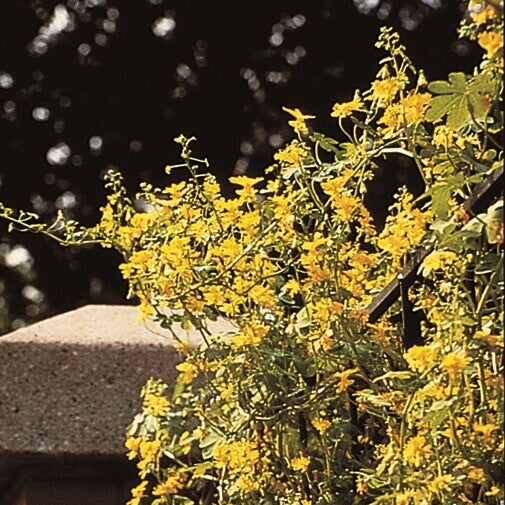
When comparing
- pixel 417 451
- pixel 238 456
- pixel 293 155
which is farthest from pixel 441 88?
pixel 238 456

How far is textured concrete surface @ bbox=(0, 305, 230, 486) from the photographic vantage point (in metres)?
2.62

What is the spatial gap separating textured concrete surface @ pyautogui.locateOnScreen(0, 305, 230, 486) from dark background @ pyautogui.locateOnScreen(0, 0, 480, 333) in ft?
15.4

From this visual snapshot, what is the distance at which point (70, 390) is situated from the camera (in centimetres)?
263

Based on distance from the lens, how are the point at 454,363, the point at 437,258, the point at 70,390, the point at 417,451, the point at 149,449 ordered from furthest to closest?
the point at 70,390 < the point at 149,449 < the point at 417,451 < the point at 437,258 < the point at 454,363

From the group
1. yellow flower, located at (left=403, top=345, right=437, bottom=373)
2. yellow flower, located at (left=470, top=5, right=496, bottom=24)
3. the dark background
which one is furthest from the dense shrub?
the dark background

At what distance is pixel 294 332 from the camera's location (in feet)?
7.16

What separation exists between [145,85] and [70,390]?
17.1 ft

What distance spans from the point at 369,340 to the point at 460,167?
13.5 inches

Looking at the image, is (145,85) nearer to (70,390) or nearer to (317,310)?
(70,390)

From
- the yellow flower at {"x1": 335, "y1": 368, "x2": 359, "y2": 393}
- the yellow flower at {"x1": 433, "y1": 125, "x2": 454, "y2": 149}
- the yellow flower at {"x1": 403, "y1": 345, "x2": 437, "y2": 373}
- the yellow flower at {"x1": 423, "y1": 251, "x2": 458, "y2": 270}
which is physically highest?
the yellow flower at {"x1": 433, "y1": 125, "x2": 454, "y2": 149}

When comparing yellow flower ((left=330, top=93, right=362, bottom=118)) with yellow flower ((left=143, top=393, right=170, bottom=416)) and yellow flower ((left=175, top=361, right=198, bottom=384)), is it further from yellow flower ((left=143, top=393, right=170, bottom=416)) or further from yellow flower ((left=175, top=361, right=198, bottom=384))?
yellow flower ((left=143, top=393, right=170, bottom=416))

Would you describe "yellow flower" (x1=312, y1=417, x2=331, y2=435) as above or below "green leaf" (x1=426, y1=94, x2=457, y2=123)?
below

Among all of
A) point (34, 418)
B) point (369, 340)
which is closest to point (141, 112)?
point (34, 418)

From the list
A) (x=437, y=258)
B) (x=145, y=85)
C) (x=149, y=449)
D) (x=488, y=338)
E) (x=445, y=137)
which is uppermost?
(x=145, y=85)
